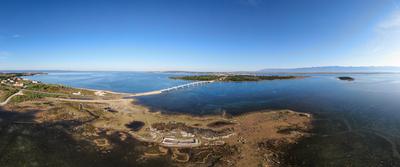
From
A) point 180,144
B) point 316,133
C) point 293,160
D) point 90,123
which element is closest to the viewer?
point 293,160

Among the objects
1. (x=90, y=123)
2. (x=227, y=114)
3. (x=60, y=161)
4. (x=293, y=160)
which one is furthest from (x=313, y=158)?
(x=90, y=123)

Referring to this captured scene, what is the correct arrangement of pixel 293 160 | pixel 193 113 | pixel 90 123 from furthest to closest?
pixel 193 113
pixel 90 123
pixel 293 160

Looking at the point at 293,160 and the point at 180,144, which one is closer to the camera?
the point at 293,160

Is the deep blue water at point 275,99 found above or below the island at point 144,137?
above

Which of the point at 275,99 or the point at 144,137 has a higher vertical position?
the point at 275,99

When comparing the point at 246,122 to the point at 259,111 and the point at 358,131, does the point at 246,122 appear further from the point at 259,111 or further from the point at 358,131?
the point at 358,131

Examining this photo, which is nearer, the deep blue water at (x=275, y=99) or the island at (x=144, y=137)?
the island at (x=144, y=137)

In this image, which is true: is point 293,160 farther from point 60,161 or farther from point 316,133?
point 60,161
